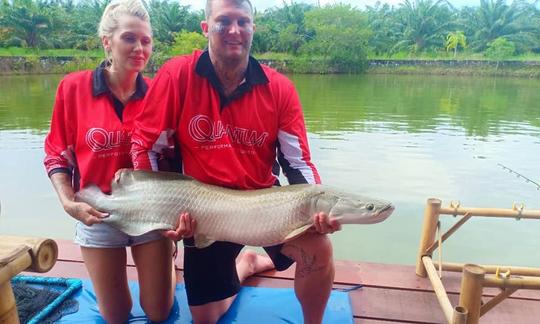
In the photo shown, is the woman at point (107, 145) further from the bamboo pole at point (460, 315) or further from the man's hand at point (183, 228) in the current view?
the bamboo pole at point (460, 315)

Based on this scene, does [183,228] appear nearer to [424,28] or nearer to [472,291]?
[472,291]

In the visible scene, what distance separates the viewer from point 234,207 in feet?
7.38

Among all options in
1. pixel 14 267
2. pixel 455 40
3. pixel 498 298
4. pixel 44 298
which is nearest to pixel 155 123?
pixel 14 267

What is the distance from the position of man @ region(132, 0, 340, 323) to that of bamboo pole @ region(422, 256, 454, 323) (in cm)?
60

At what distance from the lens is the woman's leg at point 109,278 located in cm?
256

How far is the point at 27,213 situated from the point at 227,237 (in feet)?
15.0

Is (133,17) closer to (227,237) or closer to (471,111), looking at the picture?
(227,237)

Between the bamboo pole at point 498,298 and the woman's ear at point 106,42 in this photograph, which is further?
the woman's ear at point 106,42

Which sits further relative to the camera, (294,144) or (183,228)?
(294,144)

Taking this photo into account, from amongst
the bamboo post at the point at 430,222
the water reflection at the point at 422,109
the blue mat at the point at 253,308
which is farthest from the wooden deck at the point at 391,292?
the water reflection at the point at 422,109

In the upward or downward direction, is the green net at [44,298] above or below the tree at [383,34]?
below

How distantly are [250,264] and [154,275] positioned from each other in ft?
2.60

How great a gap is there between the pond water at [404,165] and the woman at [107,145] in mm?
2646

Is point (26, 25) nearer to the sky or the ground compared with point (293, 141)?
nearer to the sky
